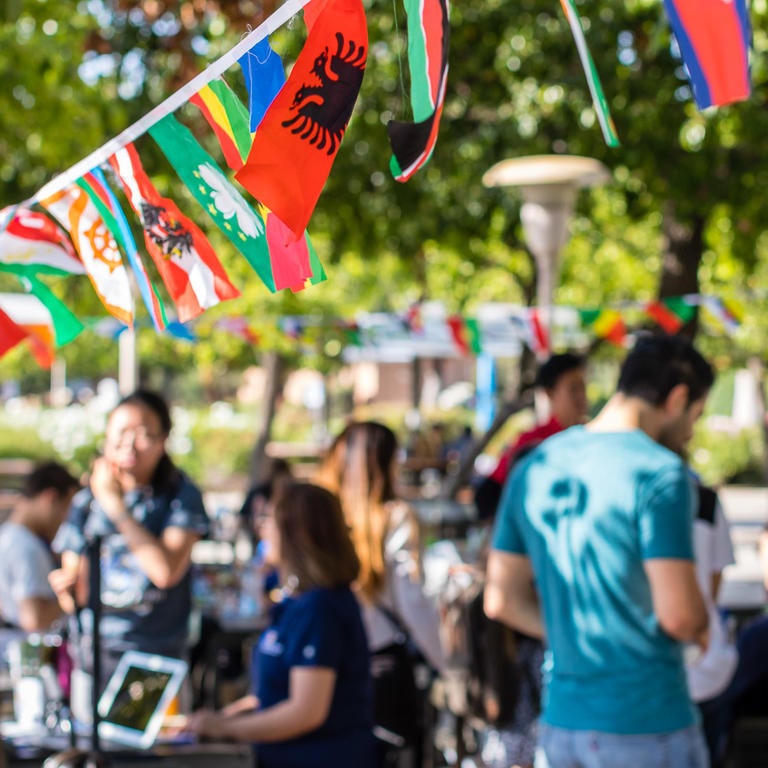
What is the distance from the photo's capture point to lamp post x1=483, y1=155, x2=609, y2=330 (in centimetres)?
769

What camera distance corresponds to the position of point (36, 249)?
2846 mm

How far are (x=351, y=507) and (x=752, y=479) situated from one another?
22849 millimetres

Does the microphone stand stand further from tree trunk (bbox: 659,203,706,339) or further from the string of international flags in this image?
tree trunk (bbox: 659,203,706,339)

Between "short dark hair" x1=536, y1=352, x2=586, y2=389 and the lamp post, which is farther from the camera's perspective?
the lamp post

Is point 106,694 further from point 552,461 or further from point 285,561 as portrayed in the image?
point 552,461

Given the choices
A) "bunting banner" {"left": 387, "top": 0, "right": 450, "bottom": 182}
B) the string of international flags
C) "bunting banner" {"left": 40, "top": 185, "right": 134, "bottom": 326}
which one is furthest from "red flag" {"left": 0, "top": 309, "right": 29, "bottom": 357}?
"bunting banner" {"left": 387, "top": 0, "right": 450, "bottom": 182}

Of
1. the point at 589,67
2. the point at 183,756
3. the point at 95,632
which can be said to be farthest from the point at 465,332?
the point at 589,67

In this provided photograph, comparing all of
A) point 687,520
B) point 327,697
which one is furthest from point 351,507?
point 687,520

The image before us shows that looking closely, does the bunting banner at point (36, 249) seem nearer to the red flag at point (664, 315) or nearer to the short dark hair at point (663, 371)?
the short dark hair at point (663, 371)

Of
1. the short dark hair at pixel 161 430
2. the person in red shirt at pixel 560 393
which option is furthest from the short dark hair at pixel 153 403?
the person in red shirt at pixel 560 393

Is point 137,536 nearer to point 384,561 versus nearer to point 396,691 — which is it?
point 384,561

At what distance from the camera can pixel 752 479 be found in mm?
25828

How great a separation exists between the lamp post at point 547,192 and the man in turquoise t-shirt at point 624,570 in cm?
490

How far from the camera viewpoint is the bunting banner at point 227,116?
2.04 meters
